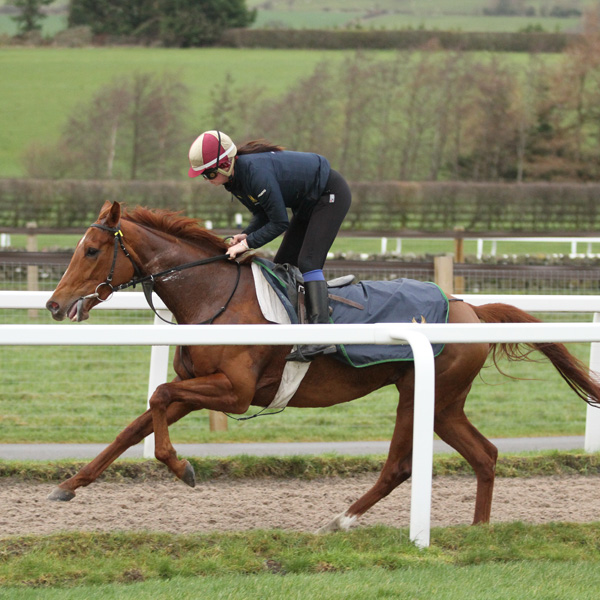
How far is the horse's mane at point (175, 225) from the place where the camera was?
472 cm

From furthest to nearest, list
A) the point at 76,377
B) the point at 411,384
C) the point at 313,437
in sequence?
the point at 76,377, the point at 313,437, the point at 411,384

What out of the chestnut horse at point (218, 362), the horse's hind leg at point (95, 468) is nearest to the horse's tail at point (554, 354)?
the chestnut horse at point (218, 362)

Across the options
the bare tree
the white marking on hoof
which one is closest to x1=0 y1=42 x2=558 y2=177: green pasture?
the bare tree

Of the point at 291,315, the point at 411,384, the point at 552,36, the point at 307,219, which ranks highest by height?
the point at 552,36

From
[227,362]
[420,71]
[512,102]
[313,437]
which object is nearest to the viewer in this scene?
[227,362]

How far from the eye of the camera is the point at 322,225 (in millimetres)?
4668

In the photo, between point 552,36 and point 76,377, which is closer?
point 76,377

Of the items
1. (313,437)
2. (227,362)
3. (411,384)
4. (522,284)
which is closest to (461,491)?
(411,384)

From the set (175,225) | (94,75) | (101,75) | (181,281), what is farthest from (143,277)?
(94,75)

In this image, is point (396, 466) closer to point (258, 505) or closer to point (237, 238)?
point (258, 505)

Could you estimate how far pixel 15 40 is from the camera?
5716cm

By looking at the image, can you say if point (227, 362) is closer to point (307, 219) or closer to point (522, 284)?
point (307, 219)

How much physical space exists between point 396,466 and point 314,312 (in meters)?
0.87

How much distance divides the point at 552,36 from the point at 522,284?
4655 centimetres
